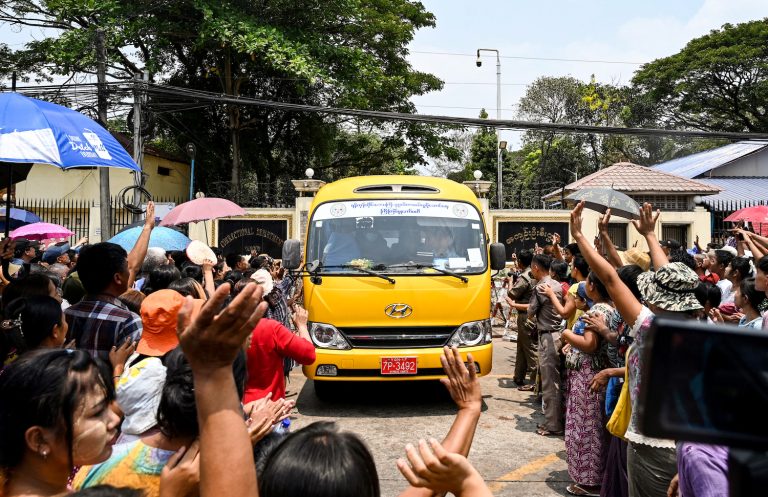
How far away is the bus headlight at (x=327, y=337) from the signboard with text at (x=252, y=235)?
1210 centimetres

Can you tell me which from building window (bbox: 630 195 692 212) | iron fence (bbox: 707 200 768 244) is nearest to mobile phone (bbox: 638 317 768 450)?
iron fence (bbox: 707 200 768 244)

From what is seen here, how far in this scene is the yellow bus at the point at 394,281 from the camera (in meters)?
6.56

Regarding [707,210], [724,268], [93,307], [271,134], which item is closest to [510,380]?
[724,268]

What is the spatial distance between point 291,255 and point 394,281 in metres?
1.23

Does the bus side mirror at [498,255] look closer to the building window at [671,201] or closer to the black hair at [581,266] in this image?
the black hair at [581,266]

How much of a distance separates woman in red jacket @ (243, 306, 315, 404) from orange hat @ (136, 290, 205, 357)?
2.69 ft

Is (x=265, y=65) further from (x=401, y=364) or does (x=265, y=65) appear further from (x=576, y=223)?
(x=576, y=223)

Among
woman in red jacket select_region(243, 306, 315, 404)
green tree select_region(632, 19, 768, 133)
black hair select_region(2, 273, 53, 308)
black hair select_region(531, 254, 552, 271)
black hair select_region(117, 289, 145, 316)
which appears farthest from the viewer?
green tree select_region(632, 19, 768, 133)

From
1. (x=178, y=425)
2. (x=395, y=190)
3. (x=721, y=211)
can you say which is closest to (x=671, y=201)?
(x=721, y=211)

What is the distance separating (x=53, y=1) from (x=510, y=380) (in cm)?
1606

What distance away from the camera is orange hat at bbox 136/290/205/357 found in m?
3.21

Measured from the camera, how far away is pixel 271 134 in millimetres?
25125

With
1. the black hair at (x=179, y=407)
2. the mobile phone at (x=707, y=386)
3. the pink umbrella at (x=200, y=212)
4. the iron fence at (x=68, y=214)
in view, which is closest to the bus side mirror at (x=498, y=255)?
the pink umbrella at (x=200, y=212)

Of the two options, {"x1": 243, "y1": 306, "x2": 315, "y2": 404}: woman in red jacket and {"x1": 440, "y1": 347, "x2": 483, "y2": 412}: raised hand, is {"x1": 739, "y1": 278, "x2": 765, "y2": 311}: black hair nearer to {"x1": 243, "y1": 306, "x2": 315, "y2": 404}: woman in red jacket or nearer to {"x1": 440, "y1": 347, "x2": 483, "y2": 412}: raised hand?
{"x1": 243, "y1": 306, "x2": 315, "y2": 404}: woman in red jacket
